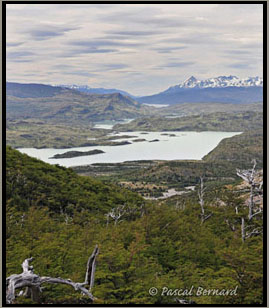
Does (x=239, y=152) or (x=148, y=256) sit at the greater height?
(x=148, y=256)

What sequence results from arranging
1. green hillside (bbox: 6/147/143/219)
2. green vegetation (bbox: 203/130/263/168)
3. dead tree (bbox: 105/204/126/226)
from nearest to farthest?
dead tree (bbox: 105/204/126/226), green hillside (bbox: 6/147/143/219), green vegetation (bbox: 203/130/263/168)

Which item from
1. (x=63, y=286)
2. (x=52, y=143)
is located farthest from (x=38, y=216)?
(x=52, y=143)

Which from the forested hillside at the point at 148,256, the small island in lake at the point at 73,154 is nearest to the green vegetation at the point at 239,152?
the small island in lake at the point at 73,154

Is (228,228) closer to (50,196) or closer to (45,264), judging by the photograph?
(45,264)

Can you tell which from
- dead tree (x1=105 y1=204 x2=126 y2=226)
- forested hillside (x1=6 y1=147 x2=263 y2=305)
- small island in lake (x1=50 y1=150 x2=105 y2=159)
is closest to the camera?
forested hillside (x1=6 y1=147 x2=263 y2=305)

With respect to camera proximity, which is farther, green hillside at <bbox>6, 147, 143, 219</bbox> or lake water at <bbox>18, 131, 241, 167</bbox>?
lake water at <bbox>18, 131, 241, 167</bbox>

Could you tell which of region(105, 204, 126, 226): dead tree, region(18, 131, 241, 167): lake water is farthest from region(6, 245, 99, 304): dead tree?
region(18, 131, 241, 167): lake water

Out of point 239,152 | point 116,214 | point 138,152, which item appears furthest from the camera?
point 138,152

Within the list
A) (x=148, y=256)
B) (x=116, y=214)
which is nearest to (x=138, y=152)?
(x=116, y=214)

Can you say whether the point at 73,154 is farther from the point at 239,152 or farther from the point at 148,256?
the point at 148,256

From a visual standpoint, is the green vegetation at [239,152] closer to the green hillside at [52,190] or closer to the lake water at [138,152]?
the lake water at [138,152]

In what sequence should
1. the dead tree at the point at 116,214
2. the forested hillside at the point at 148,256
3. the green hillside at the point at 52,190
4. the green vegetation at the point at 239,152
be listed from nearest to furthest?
the forested hillside at the point at 148,256 → the dead tree at the point at 116,214 → the green hillside at the point at 52,190 → the green vegetation at the point at 239,152

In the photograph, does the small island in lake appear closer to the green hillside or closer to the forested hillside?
the green hillside
